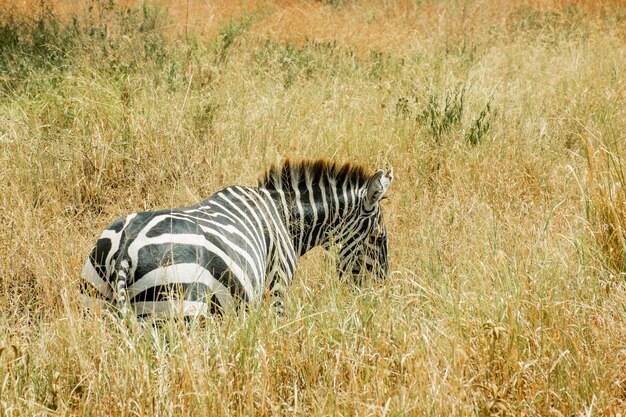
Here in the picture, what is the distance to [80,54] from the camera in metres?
6.51

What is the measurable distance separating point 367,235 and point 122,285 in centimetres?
159

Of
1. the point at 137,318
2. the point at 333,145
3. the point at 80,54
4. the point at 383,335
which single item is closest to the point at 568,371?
the point at 383,335

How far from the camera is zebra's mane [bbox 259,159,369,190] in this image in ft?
13.0

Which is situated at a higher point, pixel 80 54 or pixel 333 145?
pixel 80 54

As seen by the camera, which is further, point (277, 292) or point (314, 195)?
point (314, 195)

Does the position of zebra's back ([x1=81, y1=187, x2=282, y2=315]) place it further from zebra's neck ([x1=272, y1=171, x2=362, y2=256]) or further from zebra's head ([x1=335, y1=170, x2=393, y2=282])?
zebra's head ([x1=335, y1=170, x2=393, y2=282])

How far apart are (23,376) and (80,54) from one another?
4.51 meters

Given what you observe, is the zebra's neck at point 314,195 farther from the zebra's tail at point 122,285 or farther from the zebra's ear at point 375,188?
the zebra's tail at point 122,285

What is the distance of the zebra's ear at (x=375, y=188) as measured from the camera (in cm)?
397

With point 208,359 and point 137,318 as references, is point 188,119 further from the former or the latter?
point 208,359

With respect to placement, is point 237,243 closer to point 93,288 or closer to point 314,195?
point 93,288

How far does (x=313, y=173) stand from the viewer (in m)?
4.03

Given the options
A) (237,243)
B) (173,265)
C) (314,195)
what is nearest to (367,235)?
(314,195)

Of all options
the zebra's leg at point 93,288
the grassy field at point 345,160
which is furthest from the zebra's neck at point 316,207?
the zebra's leg at point 93,288
